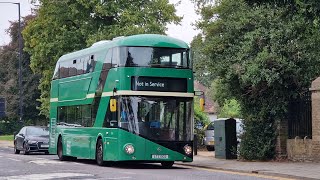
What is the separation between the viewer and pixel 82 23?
162 ft

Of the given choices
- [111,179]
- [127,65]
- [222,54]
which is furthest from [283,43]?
[111,179]

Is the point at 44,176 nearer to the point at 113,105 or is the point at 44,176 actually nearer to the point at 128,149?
the point at 128,149

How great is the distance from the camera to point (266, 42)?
25.2 metres

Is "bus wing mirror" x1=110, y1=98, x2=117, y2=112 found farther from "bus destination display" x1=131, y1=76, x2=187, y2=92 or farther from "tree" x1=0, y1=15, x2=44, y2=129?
"tree" x1=0, y1=15, x2=44, y2=129

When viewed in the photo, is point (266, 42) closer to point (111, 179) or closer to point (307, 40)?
point (307, 40)

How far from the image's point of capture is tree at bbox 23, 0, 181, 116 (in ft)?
157

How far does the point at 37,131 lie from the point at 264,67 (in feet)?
52.5

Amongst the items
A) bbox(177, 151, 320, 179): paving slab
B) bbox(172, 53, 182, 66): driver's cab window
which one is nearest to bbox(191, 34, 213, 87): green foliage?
bbox(177, 151, 320, 179): paving slab

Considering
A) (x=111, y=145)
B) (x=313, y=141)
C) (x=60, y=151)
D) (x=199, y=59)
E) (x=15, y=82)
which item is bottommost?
(x=60, y=151)

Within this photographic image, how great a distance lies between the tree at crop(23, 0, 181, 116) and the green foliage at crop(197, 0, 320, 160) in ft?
66.4

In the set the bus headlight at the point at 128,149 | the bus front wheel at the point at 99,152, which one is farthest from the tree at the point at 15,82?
the bus headlight at the point at 128,149

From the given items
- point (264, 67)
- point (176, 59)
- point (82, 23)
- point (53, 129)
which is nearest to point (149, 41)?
point (176, 59)

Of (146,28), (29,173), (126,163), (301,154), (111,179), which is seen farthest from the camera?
(146,28)

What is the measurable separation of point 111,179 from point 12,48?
56217 millimetres
